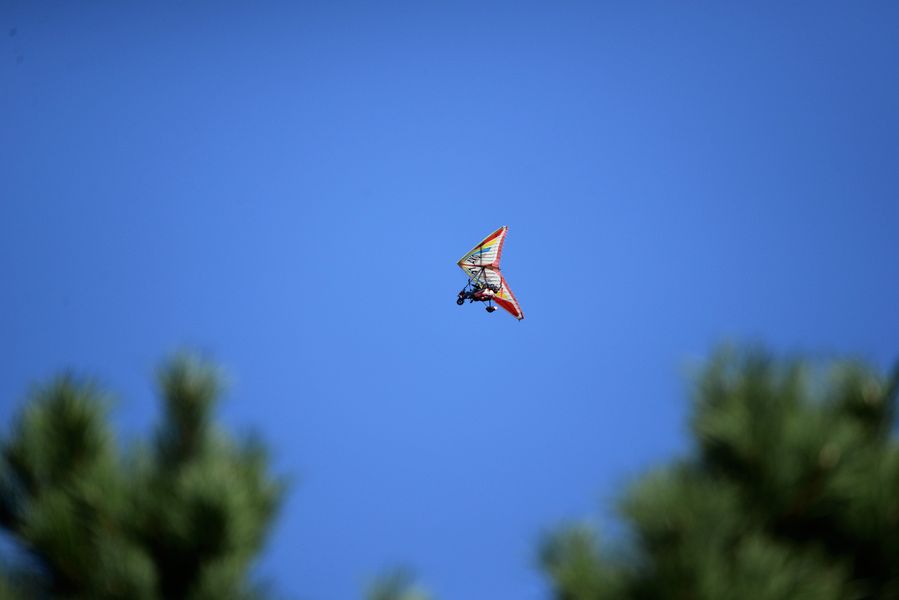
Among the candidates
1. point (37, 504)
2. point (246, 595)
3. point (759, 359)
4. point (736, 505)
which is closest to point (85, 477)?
point (37, 504)

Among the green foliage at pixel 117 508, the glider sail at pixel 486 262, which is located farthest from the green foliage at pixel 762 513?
the glider sail at pixel 486 262

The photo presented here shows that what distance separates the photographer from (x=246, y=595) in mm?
3848

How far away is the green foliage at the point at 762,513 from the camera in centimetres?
350

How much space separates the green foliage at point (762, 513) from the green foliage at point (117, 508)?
1710 mm

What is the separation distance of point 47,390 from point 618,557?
3.00 meters

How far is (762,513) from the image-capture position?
3932 mm

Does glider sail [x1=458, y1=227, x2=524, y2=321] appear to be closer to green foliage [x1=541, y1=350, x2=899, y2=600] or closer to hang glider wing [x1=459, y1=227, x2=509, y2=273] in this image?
hang glider wing [x1=459, y1=227, x2=509, y2=273]

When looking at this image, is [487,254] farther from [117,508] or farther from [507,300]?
[117,508]

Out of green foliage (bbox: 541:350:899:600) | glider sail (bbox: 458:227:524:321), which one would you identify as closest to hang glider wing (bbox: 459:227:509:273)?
glider sail (bbox: 458:227:524:321)

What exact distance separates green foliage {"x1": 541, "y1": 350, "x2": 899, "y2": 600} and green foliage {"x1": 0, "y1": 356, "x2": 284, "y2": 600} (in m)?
1.71

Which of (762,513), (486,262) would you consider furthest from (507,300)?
(762,513)

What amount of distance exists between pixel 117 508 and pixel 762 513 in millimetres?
3074

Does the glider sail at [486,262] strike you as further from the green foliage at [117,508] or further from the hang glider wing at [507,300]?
the green foliage at [117,508]

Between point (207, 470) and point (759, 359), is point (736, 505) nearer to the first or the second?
point (759, 359)
